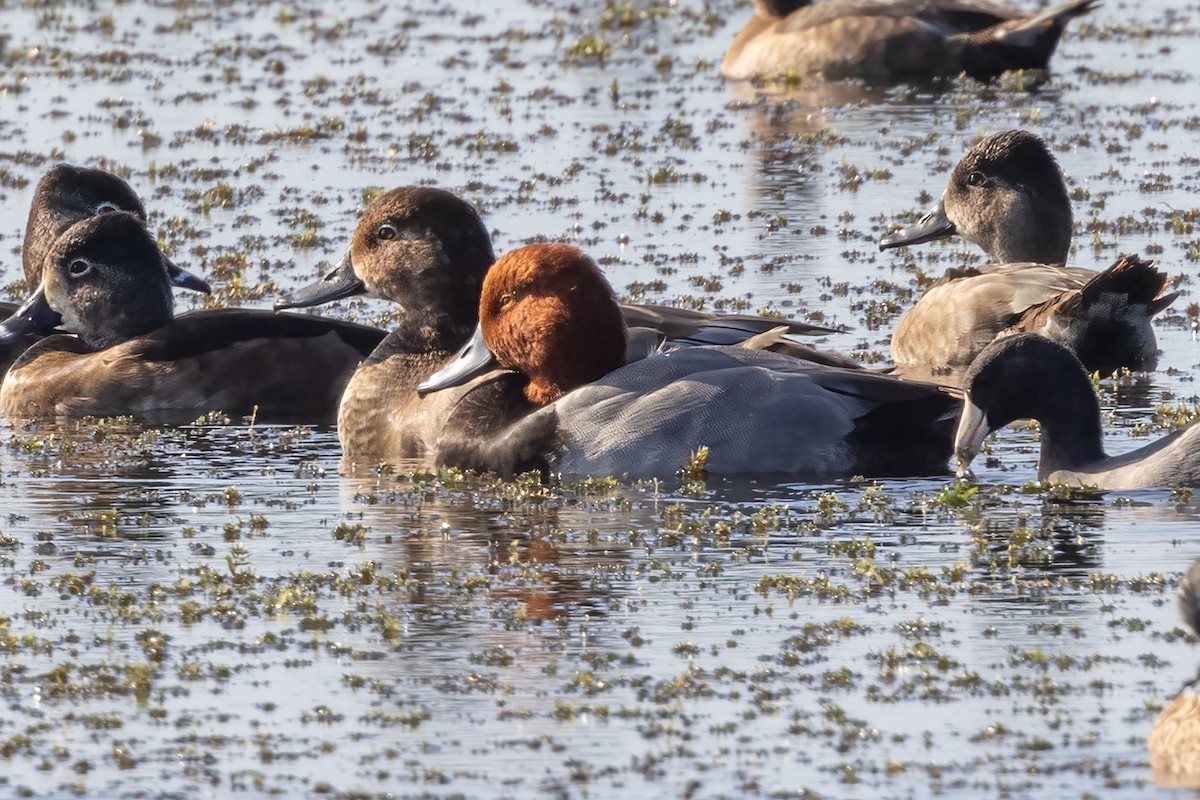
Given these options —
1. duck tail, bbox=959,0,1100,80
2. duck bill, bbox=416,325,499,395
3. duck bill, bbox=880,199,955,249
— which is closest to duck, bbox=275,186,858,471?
duck bill, bbox=416,325,499,395

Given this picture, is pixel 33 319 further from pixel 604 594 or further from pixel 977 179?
pixel 604 594

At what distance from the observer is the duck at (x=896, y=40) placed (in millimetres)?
26266

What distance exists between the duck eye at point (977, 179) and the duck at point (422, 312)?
9.52ft

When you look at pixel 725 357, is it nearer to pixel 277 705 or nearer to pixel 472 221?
pixel 472 221

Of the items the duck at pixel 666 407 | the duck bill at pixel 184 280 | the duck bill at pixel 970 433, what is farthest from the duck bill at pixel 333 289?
the duck bill at pixel 970 433

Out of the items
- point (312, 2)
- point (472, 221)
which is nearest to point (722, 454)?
point (472, 221)

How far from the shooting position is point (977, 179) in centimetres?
1606

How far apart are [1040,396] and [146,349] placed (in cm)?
540

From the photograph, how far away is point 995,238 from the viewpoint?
16.1 meters

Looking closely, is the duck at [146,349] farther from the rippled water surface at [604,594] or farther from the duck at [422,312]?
the duck at [422,312]

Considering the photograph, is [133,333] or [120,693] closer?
[120,693]

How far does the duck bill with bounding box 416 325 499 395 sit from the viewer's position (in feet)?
40.6

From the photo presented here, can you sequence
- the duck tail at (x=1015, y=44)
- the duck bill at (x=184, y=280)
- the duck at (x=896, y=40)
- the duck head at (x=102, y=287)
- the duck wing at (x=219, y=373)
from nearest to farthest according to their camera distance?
the duck wing at (x=219, y=373) → the duck head at (x=102, y=287) → the duck bill at (x=184, y=280) → the duck tail at (x=1015, y=44) → the duck at (x=896, y=40)

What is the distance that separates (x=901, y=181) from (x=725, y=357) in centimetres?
908
